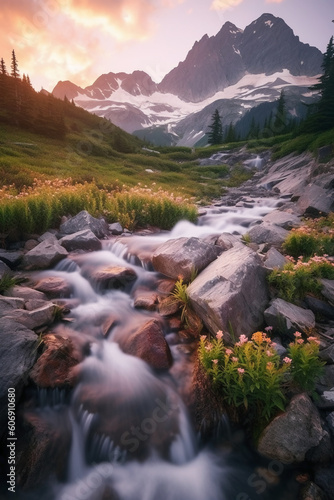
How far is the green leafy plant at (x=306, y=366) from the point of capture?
385 centimetres

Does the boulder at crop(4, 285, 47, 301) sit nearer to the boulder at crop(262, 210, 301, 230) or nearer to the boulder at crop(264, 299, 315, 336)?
the boulder at crop(264, 299, 315, 336)

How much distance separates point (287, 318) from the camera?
500cm

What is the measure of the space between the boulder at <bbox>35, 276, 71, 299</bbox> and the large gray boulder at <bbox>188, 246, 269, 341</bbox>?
2.99m

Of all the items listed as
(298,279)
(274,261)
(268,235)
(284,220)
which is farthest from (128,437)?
(284,220)

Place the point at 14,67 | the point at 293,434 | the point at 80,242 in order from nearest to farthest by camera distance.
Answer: the point at 293,434
the point at 80,242
the point at 14,67

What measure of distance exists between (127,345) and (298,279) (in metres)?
4.02

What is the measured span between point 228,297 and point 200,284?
85 centimetres

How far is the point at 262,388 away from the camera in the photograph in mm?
3756

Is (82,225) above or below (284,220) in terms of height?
below

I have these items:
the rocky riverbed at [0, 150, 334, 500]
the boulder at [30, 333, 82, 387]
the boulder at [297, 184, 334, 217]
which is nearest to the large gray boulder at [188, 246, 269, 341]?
the rocky riverbed at [0, 150, 334, 500]

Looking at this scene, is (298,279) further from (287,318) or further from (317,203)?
(317,203)

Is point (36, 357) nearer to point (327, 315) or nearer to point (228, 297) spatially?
point (228, 297)

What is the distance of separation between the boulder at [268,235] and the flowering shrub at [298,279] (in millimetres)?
2579

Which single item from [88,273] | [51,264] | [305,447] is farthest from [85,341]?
[305,447]
